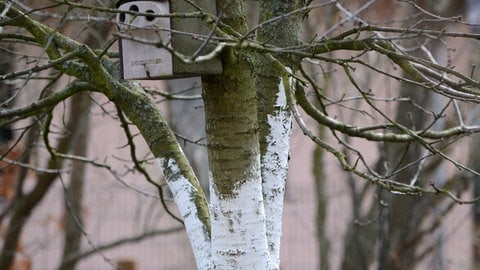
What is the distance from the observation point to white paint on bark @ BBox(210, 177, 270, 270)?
405 centimetres

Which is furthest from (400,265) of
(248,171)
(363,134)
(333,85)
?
(248,171)

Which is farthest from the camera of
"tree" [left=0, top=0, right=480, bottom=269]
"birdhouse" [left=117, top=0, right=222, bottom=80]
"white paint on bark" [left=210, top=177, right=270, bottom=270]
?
"white paint on bark" [left=210, top=177, right=270, bottom=270]

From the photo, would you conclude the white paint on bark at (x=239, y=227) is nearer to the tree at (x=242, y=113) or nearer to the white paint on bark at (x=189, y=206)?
the tree at (x=242, y=113)

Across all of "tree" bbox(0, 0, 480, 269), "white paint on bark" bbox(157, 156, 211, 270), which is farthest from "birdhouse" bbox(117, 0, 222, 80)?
"white paint on bark" bbox(157, 156, 211, 270)

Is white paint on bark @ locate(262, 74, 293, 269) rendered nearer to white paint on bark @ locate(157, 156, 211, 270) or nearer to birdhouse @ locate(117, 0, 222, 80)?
white paint on bark @ locate(157, 156, 211, 270)

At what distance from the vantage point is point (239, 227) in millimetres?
4047

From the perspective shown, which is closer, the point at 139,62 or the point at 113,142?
the point at 139,62

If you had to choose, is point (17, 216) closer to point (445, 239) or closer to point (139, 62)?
point (445, 239)

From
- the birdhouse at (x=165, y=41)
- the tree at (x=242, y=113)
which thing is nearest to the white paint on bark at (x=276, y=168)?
the tree at (x=242, y=113)

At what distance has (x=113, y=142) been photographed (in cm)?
1578

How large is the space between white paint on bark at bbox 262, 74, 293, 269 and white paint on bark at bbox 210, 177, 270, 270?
26 cm

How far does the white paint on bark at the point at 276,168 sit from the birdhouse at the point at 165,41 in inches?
23.9

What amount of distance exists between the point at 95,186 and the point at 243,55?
31.2ft

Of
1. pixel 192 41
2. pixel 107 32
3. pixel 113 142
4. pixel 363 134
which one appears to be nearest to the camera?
pixel 192 41
